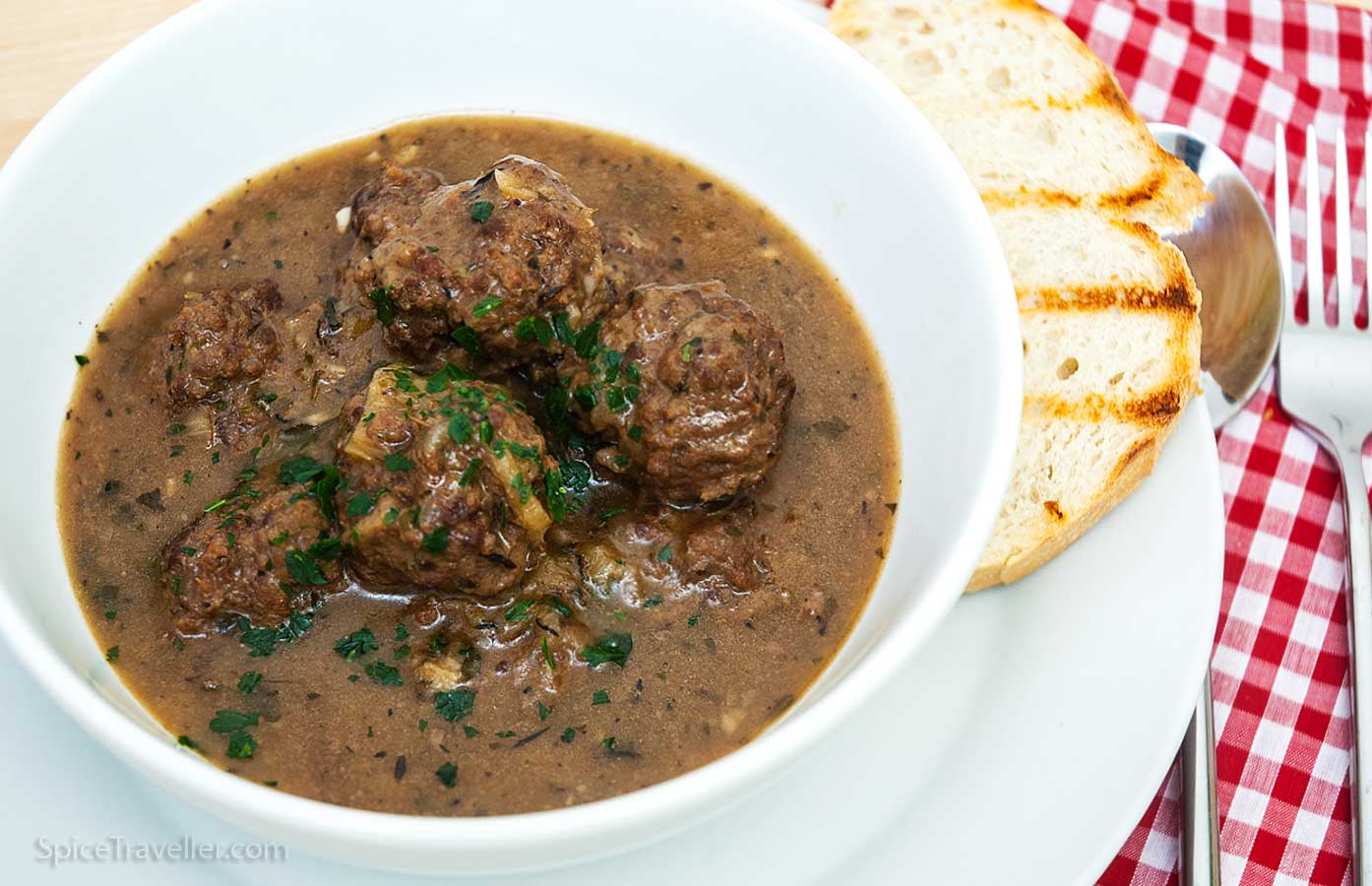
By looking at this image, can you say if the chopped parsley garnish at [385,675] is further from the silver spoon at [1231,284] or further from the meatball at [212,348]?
Answer: the silver spoon at [1231,284]

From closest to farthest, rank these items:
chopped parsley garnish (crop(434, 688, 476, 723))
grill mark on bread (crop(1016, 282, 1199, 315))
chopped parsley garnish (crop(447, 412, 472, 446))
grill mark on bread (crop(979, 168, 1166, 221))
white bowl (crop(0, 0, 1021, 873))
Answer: white bowl (crop(0, 0, 1021, 873)) < chopped parsley garnish (crop(447, 412, 472, 446)) < chopped parsley garnish (crop(434, 688, 476, 723)) < grill mark on bread (crop(1016, 282, 1199, 315)) < grill mark on bread (crop(979, 168, 1166, 221))

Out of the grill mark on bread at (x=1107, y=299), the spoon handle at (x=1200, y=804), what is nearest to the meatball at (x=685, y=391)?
the grill mark on bread at (x=1107, y=299)

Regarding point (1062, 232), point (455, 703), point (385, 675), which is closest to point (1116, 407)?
point (1062, 232)

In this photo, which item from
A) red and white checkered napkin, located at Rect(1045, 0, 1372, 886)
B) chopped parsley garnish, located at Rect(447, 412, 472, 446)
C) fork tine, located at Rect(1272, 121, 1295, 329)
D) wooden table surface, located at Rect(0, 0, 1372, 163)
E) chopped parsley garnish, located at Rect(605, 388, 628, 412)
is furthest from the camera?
fork tine, located at Rect(1272, 121, 1295, 329)

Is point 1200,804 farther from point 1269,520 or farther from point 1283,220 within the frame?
point 1283,220

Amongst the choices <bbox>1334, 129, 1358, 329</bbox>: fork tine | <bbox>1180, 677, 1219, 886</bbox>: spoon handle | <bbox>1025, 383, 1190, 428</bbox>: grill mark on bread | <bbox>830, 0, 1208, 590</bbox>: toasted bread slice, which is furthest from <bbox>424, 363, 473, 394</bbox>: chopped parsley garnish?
<bbox>1334, 129, 1358, 329</bbox>: fork tine

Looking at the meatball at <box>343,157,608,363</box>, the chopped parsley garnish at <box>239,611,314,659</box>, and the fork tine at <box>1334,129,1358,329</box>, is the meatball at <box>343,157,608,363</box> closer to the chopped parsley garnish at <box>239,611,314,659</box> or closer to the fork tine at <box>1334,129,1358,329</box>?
the chopped parsley garnish at <box>239,611,314,659</box>

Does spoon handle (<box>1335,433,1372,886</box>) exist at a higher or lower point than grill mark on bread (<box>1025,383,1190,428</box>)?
lower
